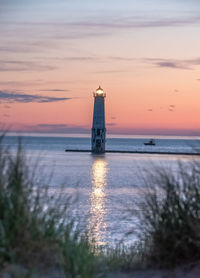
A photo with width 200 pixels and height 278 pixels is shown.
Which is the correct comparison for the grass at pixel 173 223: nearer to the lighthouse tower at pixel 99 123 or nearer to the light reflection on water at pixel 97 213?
the light reflection on water at pixel 97 213

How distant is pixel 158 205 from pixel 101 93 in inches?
1978

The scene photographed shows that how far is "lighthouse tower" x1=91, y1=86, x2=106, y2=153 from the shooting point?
55406 millimetres

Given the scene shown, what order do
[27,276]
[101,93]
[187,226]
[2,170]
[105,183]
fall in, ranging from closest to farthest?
[27,276], [2,170], [187,226], [105,183], [101,93]

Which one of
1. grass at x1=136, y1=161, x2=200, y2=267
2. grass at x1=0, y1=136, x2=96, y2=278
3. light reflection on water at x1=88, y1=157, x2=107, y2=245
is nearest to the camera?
grass at x1=0, y1=136, x2=96, y2=278

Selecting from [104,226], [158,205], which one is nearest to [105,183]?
[104,226]

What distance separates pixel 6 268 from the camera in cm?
424

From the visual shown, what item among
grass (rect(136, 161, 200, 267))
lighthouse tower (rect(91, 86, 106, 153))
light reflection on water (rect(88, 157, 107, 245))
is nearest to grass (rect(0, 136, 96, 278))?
grass (rect(136, 161, 200, 267))

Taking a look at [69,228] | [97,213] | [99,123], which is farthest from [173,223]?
[99,123]

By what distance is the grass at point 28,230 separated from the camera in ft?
14.5

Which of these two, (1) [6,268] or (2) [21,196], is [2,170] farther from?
(1) [6,268]

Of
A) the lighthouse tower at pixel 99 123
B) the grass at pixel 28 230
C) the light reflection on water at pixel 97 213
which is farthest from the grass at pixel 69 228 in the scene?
the lighthouse tower at pixel 99 123

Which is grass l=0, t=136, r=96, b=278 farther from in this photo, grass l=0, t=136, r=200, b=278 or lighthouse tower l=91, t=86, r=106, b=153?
lighthouse tower l=91, t=86, r=106, b=153

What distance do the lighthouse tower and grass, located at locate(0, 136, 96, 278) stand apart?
50.5 m

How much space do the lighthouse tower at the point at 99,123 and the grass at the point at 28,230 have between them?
50.5 meters
